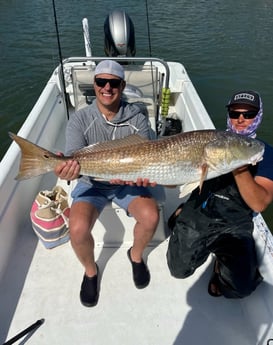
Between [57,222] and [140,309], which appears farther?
[57,222]

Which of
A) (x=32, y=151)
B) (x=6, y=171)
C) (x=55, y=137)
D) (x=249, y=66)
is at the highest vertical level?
(x=32, y=151)

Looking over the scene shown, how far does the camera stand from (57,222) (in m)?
3.31

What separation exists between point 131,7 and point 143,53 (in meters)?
5.90

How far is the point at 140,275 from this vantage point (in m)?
3.07

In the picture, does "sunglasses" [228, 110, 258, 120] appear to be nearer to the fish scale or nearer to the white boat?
the fish scale

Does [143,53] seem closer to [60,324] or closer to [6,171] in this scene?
[6,171]

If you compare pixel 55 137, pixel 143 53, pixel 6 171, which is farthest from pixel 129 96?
pixel 143 53

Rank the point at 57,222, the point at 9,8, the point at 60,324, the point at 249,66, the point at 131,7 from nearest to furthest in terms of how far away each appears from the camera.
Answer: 1. the point at 60,324
2. the point at 57,222
3. the point at 249,66
4. the point at 131,7
5. the point at 9,8

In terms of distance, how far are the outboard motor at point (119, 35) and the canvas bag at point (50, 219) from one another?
3.09m

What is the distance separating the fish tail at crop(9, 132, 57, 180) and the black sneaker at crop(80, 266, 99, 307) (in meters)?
1.06

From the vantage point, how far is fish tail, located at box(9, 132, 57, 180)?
2488mm

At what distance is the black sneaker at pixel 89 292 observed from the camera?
289 cm

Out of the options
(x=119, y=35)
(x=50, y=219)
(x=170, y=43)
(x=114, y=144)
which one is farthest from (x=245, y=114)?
(x=170, y=43)

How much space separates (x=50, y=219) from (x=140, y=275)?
98 centimetres
